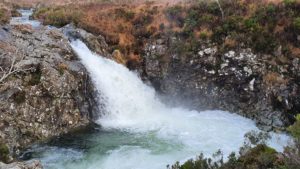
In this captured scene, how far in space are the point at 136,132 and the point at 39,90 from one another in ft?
17.2

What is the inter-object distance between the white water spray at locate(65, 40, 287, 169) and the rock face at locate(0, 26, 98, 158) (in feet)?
4.07

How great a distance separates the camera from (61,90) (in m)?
19.3

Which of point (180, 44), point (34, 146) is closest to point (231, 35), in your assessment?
point (180, 44)

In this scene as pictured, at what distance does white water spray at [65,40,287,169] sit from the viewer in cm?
1598

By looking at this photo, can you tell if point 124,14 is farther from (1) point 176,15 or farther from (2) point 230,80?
(2) point 230,80

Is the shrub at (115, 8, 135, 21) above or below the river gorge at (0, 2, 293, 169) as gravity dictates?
above

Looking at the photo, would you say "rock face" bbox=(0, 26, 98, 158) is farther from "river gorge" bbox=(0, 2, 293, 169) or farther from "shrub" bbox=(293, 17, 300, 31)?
"shrub" bbox=(293, 17, 300, 31)

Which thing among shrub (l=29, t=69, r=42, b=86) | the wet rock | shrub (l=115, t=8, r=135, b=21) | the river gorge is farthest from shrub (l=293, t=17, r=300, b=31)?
the wet rock

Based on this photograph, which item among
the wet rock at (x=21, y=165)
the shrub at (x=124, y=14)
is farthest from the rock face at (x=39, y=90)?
the shrub at (x=124, y=14)

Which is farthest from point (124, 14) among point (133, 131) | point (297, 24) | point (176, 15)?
point (297, 24)

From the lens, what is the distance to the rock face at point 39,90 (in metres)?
17.4

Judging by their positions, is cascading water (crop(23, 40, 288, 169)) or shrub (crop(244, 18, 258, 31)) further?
Answer: shrub (crop(244, 18, 258, 31))

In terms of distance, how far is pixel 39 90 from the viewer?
734 inches

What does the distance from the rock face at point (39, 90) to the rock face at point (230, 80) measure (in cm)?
521
